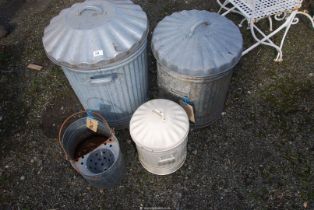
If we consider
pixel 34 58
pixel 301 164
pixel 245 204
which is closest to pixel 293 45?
pixel 301 164

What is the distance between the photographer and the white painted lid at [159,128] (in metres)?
2.69

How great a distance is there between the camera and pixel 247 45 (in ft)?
14.0

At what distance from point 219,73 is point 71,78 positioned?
1.38 meters

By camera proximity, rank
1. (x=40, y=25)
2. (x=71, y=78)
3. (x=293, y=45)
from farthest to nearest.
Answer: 1. (x=40, y=25)
2. (x=293, y=45)
3. (x=71, y=78)

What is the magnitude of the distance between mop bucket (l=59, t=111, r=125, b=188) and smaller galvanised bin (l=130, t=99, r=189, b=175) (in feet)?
1.03

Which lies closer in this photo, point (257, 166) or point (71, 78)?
point (71, 78)

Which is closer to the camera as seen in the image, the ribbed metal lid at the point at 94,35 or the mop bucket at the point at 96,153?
the ribbed metal lid at the point at 94,35

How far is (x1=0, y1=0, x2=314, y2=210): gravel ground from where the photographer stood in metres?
3.12

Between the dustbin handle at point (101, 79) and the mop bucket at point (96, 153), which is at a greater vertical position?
the dustbin handle at point (101, 79)

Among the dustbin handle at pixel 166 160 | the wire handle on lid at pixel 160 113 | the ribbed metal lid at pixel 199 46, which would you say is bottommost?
the dustbin handle at pixel 166 160

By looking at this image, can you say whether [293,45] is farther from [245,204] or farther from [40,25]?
[40,25]

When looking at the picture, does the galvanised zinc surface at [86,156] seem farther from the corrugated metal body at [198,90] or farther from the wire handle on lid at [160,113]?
the corrugated metal body at [198,90]

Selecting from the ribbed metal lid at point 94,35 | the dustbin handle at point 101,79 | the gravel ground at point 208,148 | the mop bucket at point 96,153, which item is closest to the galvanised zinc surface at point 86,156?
the mop bucket at point 96,153

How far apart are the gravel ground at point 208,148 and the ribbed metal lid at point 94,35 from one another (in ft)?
3.87
